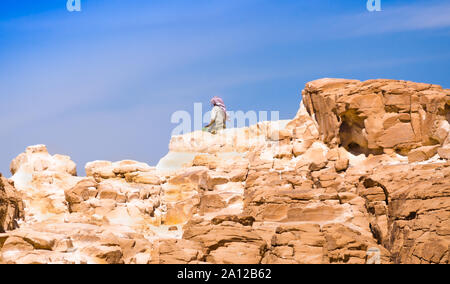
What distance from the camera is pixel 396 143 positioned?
34969 mm

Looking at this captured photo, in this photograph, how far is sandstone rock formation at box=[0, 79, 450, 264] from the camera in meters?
25.3

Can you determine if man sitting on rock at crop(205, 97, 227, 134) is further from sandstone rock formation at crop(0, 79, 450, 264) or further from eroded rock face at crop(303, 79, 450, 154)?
eroded rock face at crop(303, 79, 450, 154)

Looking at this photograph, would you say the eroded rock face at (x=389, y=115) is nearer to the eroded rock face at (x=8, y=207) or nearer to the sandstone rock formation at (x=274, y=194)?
the sandstone rock formation at (x=274, y=194)

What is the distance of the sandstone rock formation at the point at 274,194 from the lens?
25.3 metres

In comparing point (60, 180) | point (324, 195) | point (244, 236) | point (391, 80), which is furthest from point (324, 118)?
point (60, 180)

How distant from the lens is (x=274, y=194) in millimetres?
31359

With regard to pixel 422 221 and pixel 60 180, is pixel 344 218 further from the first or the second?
pixel 60 180

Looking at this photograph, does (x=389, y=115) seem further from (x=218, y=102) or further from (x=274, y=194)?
(x=218, y=102)
